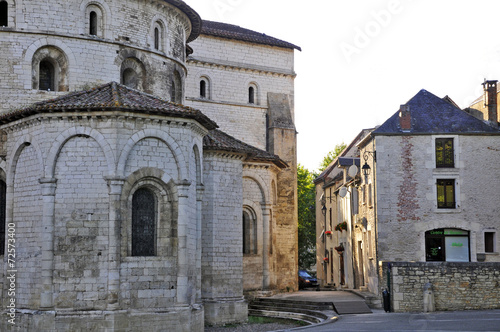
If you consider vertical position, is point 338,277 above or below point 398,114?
below

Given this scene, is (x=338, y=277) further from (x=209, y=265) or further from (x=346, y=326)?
(x=346, y=326)

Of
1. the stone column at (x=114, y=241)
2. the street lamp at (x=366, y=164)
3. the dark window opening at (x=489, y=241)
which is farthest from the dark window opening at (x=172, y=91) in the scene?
the dark window opening at (x=489, y=241)

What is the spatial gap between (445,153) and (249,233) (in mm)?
10093

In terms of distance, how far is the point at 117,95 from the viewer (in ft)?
76.3

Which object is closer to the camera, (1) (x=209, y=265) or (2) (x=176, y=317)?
(2) (x=176, y=317)

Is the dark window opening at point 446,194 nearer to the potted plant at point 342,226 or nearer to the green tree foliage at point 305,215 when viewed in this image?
the potted plant at point 342,226

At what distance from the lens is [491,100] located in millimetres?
33406

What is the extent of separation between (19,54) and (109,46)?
10.4 ft

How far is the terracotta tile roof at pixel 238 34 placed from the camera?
38.4 metres

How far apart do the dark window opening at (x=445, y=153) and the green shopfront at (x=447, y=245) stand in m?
2.87

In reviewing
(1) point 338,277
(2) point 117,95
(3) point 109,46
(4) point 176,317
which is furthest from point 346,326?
(1) point 338,277

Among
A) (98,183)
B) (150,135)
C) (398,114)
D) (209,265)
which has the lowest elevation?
(209,265)

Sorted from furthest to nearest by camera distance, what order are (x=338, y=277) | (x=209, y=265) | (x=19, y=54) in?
(x=338, y=277), (x=209, y=265), (x=19, y=54)

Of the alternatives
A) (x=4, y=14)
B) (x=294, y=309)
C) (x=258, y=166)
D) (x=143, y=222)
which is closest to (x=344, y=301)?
(x=294, y=309)
